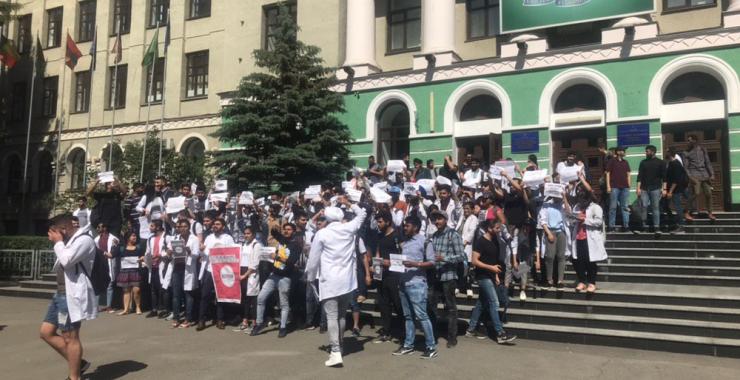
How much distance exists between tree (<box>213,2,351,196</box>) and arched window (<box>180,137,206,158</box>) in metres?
8.42

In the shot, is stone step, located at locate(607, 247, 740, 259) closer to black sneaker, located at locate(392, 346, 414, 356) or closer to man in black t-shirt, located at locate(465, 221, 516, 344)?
man in black t-shirt, located at locate(465, 221, 516, 344)

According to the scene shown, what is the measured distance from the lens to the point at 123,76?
3128 cm

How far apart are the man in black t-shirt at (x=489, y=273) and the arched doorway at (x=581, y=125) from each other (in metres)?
10.6

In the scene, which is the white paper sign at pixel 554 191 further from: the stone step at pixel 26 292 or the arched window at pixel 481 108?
the stone step at pixel 26 292

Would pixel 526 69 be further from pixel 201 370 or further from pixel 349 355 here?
pixel 201 370

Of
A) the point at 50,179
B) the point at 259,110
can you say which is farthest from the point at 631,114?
the point at 50,179

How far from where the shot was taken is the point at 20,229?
33.1m

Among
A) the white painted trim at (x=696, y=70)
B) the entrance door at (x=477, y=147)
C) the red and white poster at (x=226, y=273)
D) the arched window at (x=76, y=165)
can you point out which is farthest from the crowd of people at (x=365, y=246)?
the arched window at (x=76, y=165)

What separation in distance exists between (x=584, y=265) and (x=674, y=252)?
3.47 m

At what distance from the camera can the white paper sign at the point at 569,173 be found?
40.7 feet

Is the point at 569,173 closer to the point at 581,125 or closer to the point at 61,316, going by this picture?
the point at 581,125

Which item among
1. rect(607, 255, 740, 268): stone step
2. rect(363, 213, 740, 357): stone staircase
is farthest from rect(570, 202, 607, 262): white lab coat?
rect(607, 255, 740, 268): stone step

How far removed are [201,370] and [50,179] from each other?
29.7m

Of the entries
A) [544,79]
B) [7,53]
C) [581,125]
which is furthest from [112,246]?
[7,53]
